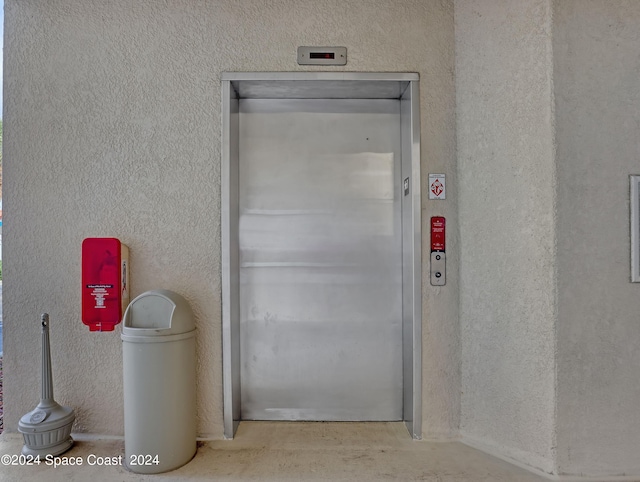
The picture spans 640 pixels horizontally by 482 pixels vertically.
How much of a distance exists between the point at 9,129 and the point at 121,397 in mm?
1990

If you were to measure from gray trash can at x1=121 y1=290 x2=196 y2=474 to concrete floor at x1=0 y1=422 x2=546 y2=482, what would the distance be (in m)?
0.12

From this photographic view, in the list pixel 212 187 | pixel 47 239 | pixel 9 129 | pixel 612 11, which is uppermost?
pixel 612 11

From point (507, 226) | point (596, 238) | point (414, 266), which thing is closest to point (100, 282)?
point (414, 266)

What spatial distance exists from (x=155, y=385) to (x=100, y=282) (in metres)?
0.77

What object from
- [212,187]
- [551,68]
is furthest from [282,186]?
[551,68]

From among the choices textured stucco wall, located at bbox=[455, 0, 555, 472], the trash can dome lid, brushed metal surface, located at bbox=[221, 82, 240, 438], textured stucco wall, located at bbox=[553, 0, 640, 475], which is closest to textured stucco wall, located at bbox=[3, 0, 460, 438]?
brushed metal surface, located at bbox=[221, 82, 240, 438]

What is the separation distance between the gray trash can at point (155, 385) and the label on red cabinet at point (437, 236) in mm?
1697

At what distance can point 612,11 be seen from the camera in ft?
7.22

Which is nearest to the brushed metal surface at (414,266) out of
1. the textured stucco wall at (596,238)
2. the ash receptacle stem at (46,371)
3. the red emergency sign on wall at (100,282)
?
the textured stucco wall at (596,238)

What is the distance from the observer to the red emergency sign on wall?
2520 millimetres

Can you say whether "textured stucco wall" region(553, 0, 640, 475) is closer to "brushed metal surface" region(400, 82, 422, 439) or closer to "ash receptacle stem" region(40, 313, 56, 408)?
"brushed metal surface" region(400, 82, 422, 439)

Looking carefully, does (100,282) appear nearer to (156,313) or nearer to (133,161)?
(156,313)

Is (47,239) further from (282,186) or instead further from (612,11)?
(612,11)

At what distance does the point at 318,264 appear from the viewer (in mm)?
2969
